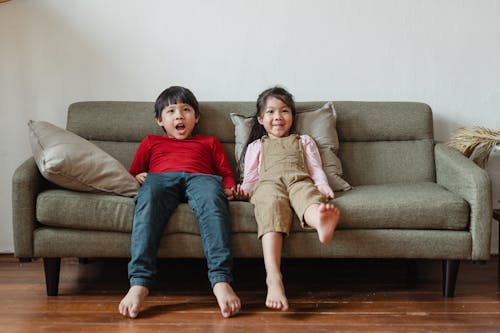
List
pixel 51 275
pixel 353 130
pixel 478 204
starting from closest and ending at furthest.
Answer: pixel 478 204
pixel 51 275
pixel 353 130

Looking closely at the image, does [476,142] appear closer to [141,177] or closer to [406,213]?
[406,213]

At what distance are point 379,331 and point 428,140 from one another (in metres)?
1.17

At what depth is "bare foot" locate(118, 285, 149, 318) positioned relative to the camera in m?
2.04

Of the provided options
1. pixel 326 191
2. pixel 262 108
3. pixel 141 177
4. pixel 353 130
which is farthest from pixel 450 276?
pixel 141 177

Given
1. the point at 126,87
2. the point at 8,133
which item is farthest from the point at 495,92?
the point at 8,133

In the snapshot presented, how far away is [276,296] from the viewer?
2.05m

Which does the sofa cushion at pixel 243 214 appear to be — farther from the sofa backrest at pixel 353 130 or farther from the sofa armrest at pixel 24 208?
the sofa backrest at pixel 353 130

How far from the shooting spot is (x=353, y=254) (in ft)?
7.31

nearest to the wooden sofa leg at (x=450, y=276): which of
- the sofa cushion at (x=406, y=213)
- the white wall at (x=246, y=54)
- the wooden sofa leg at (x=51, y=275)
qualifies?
the sofa cushion at (x=406, y=213)

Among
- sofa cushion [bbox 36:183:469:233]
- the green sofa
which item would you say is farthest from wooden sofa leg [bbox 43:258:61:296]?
sofa cushion [bbox 36:183:469:233]

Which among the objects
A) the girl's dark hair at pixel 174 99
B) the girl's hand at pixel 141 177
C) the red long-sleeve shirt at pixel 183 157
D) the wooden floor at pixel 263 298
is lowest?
the wooden floor at pixel 263 298

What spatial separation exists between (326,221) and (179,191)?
65cm

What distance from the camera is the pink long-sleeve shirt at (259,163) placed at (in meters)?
2.49

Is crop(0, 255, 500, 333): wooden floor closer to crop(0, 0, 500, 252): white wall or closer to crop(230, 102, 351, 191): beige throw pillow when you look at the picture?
crop(230, 102, 351, 191): beige throw pillow
